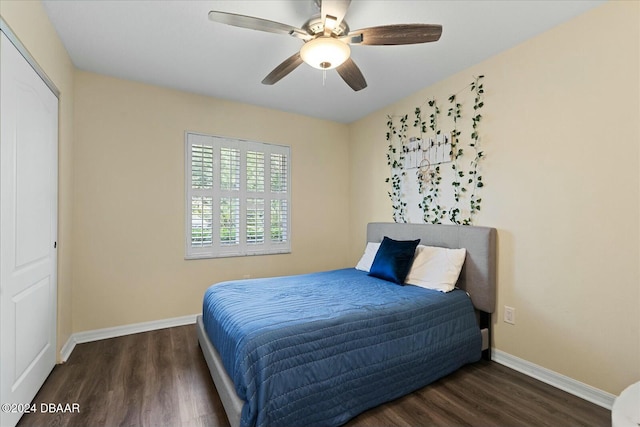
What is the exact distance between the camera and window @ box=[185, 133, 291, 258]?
11.0 ft

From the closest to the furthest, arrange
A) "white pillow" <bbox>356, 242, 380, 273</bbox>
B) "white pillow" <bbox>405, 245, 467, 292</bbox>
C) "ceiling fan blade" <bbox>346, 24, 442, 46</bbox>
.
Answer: "ceiling fan blade" <bbox>346, 24, 442, 46</bbox> < "white pillow" <bbox>405, 245, 467, 292</bbox> < "white pillow" <bbox>356, 242, 380, 273</bbox>

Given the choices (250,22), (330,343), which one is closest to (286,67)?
(250,22)

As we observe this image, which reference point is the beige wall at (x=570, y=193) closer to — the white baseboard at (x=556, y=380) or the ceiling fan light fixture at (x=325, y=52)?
the white baseboard at (x=556, y=380)

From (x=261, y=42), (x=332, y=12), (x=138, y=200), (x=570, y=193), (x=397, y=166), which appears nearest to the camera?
(x=332, y=12)

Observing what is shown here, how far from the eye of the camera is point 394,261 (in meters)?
2.75

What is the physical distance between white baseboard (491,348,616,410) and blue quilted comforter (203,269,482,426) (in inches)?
10.3

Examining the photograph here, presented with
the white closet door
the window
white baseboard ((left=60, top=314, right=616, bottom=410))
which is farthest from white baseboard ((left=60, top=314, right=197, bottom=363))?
the window

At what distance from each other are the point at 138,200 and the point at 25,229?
131 cm

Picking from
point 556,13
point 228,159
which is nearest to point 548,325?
point 556,13

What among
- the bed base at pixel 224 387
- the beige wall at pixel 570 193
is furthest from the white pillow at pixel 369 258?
the bed base at pixel 224 387

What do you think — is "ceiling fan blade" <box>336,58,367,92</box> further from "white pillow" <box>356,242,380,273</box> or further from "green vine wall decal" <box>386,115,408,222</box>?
"white pillow" <box>356,242,380,273</box>

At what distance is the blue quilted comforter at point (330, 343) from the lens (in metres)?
1.54

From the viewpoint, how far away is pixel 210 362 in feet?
6.81

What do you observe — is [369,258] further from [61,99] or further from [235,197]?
[61,99]
